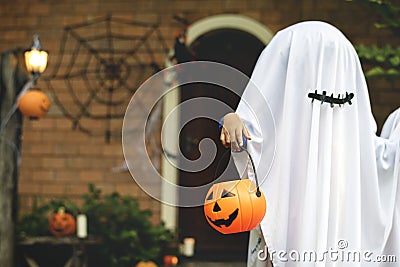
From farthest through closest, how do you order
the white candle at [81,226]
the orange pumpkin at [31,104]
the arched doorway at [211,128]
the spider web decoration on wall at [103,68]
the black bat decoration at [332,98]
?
the arched doorway at [211,128] → the spider web decoration on wall at [103,68] → the white candle at [81,226] → the orange pumpkin at [31,104] → the black bat decoration at [332,98]

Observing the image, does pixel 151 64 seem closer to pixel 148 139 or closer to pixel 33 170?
pixel 148 139

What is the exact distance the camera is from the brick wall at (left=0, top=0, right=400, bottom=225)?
6.20 m

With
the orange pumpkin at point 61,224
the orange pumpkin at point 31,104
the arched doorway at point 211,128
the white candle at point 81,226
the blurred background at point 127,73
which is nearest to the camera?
the orange pumpkin at point 31,104

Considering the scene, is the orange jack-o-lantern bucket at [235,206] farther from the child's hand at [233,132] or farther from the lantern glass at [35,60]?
the lantern glass at [35,60]

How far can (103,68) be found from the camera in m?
6.34

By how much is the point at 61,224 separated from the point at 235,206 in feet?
9.94

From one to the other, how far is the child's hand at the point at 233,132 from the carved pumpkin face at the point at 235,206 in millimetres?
165

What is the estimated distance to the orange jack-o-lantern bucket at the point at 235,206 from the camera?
271 centimetres

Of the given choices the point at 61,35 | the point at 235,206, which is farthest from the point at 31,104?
the point at 235,206

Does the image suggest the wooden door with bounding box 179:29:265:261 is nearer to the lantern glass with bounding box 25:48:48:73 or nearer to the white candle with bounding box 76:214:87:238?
the white candle with bounding box 76:214:87:238

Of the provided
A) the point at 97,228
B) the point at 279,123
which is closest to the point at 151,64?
the point at 97,228

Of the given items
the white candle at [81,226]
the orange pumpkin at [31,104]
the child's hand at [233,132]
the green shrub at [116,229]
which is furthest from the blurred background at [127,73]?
the child's hand at [233,132]

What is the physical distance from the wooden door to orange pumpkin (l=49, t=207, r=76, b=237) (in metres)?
1.28

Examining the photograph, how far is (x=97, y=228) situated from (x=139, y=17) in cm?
207
